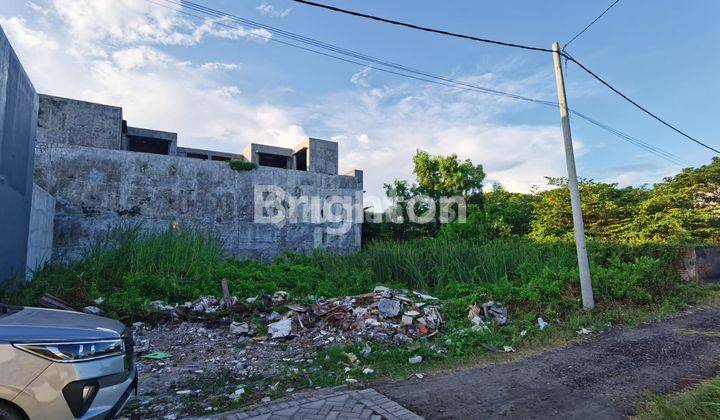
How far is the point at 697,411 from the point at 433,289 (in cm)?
559

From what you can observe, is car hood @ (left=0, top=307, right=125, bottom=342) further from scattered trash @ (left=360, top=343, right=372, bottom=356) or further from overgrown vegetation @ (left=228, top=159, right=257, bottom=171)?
overgrown vegetation @ (left=228, top=159, right=257, bottom=171)

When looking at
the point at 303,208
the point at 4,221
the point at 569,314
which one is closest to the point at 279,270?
the point at 4,221

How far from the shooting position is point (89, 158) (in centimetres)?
1334

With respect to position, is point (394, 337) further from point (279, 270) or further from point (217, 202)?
point (217, 202)

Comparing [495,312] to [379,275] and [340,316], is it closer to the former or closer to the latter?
[340,316]

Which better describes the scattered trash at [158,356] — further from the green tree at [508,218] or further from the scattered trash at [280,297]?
the green tree at [508,218]

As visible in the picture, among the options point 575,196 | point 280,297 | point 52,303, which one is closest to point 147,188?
point 52,303

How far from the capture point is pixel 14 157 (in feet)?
22.0

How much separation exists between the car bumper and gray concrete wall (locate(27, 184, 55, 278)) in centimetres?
707

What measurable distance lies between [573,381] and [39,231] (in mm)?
11803

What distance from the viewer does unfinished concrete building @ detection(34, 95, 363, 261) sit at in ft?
42.5

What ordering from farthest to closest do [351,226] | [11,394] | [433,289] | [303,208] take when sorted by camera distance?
[351,226] < [303,208] < [433,289] < [11,394]

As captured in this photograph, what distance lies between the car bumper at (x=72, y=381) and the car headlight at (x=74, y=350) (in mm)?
41

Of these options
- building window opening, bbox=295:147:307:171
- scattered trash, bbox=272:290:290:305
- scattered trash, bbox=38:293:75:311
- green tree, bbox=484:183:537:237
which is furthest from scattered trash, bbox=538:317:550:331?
building window opening, bbox=295:147:307:171
